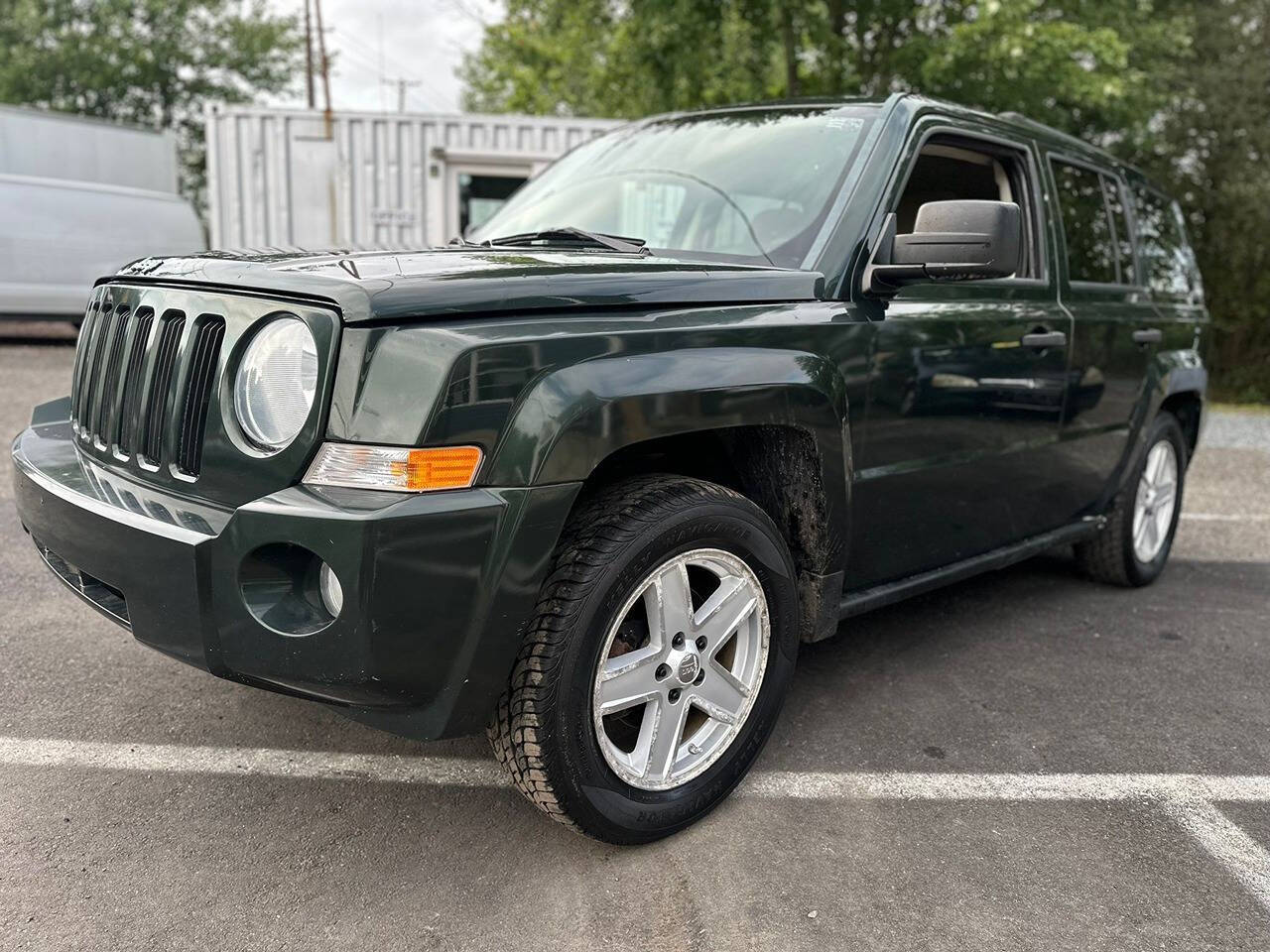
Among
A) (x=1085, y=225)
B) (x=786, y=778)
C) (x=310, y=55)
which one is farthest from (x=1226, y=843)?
(x=310, y=55)

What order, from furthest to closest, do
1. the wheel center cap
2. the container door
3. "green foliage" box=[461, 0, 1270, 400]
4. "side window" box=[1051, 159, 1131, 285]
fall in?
the container door, "green foliage" box=[461, 0, 1270, 400], "side window" box=[1051, 159, 1131, 285], the wheel center cap

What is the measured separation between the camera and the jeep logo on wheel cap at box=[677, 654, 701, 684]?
237 cm

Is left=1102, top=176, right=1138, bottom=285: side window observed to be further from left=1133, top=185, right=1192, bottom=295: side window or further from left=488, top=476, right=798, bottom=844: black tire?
left=488, top=476, right=798, bottom=844: black tire

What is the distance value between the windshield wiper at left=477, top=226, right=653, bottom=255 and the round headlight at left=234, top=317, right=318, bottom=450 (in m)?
0.98

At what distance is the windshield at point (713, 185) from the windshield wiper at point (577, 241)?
0.39 feet

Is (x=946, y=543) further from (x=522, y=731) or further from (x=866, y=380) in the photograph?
(x=522, y=731)

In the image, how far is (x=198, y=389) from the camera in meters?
2.09

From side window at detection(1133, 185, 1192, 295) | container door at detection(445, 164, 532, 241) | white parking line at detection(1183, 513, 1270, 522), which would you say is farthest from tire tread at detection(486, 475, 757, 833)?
container door at detection(445, 164, 532, 241)

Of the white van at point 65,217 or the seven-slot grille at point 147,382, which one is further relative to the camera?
the white van at point 65,217

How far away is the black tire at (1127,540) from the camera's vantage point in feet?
14.2

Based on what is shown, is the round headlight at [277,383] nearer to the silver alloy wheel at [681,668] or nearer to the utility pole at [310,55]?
the silver alloy wheel at [681,668]

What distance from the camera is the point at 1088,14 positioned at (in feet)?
41.1

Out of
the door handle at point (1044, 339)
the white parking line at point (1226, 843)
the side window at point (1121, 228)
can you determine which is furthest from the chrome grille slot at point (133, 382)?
the side window at point (1121, 228)

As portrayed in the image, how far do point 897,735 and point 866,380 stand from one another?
1.05 m
